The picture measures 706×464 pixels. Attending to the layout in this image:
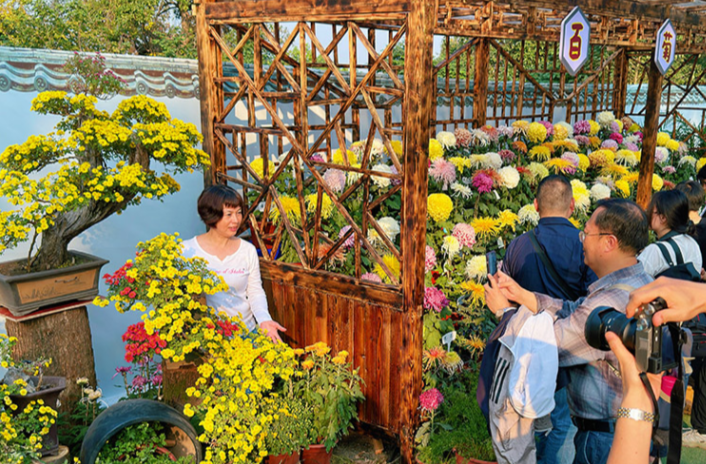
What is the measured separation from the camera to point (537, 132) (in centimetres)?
696

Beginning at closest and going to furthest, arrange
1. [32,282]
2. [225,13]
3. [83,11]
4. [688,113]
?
[32,282] → [225,13] → [83,11] → [688,113]

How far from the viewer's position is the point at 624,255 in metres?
2.49

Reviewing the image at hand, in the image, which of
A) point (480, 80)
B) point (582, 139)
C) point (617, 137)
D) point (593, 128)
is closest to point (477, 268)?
point (480, 80)

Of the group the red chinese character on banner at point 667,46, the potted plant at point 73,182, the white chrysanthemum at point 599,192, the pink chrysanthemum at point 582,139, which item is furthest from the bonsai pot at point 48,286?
the pink chrysanthemum at point 582,139

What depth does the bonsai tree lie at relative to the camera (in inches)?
127

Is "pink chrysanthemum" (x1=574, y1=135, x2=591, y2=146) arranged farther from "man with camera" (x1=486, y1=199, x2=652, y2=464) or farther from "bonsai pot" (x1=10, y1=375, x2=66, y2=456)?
"bonsai pot" (x1=10, y1=375, x2=66, y2=456)

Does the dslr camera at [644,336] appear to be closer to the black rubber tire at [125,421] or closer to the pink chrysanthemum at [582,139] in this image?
the black rubber tire at [125,421]

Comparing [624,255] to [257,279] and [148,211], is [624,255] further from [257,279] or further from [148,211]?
[148,211]

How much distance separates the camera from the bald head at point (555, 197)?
3.67 metres

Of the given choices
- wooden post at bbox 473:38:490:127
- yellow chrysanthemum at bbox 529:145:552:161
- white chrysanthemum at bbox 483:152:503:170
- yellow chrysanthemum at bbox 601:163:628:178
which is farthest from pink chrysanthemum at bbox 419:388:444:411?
wooden post at bbox 473:38:490:127

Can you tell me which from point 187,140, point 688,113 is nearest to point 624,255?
point 187,140

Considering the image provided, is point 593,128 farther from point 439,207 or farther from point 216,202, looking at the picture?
point 216,202

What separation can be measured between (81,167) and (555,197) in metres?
2.68

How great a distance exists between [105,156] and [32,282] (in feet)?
2.74
